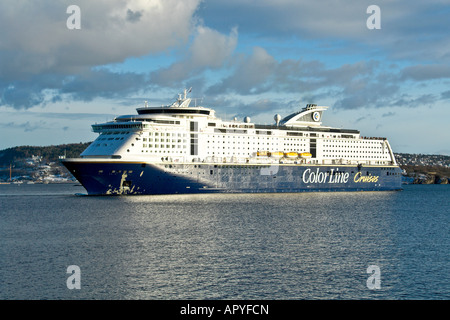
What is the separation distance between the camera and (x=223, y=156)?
5959 centimetres

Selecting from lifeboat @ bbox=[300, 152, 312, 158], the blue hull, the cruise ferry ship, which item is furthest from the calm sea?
lifeboat @ bbox=[300, 152, 312, 158]

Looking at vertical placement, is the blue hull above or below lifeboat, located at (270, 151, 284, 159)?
below

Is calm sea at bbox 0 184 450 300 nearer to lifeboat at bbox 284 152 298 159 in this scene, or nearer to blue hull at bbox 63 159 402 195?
blue hull at bbox 63 159 402 195

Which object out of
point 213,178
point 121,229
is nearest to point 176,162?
point 213,178

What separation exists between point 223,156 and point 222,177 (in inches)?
131

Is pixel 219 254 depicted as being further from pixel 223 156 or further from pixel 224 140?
pixel 224 140

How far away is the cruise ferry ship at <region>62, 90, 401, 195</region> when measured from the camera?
5038cm

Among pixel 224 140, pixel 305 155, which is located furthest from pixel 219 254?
pixel 305 155

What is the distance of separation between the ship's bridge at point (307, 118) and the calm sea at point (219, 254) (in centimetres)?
2894

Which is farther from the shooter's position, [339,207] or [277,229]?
[339,207]

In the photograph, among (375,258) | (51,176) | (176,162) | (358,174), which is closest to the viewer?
(375,258)

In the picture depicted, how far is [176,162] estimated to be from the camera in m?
53.1

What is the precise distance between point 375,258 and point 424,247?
4.88m
